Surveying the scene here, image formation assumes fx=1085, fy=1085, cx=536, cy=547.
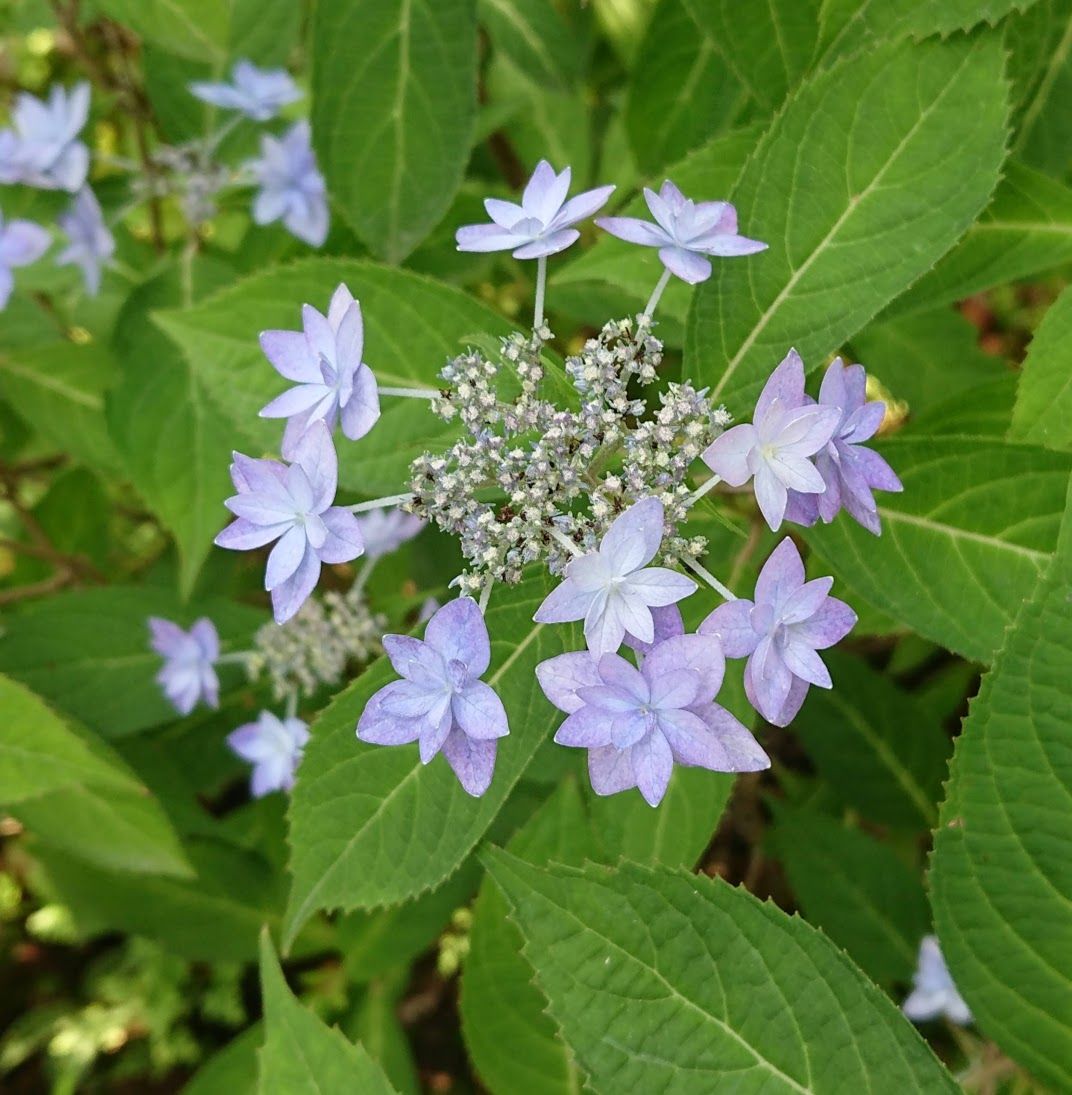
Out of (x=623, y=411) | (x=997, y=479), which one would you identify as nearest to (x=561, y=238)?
(x=623, y=411)

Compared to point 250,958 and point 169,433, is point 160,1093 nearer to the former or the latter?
point 250,958

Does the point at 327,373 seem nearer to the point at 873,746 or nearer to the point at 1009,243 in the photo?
the point at 1009,243

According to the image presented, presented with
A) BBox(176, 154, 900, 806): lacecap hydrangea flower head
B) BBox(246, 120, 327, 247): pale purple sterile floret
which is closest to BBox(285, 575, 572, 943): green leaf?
BBox(176, 154, 900, 806): lacecap hydrangea flower head

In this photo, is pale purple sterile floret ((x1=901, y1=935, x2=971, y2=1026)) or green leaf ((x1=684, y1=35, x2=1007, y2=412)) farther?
pale purple sterile floret ((x1=901, y1=935, x2=971, y2=1026))

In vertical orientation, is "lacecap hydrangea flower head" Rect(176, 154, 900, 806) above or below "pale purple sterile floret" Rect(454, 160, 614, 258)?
below

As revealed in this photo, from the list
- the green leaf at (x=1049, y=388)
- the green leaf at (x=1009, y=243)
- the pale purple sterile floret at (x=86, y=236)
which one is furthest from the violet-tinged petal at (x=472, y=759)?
the pale purple sterile floret at (x=86, y=236)

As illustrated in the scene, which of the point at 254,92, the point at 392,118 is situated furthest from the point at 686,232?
the point at 254,92

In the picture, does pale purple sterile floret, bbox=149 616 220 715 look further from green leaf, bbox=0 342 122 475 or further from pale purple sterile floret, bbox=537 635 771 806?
pale purple sterile floret, bbox=537 635 771 806
